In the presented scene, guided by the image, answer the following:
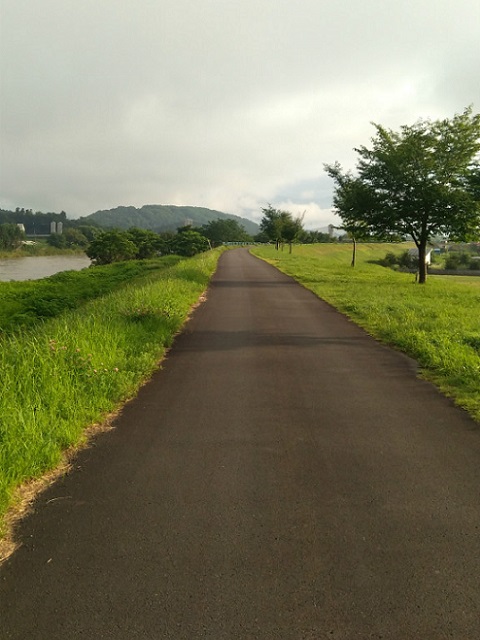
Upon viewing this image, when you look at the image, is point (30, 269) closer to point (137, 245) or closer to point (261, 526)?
point (137, 245)

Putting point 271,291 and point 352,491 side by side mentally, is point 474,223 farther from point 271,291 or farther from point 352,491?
point 352,491

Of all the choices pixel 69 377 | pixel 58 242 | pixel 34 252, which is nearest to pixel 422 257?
pixel 69 377

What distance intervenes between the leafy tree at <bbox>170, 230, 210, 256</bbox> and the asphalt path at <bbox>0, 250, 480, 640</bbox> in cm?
8646

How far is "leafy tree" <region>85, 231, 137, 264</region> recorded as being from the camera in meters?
79.7

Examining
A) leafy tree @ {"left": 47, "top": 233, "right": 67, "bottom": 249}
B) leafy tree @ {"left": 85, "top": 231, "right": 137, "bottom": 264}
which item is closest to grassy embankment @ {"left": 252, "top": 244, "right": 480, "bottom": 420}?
leafy tree @ {"left": 85, "top": 231, "right": 137, "bottom": 264}

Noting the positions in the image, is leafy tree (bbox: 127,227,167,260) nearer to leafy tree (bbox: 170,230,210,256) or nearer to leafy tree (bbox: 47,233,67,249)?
leafy tree (bbox: 170,230,210,256)

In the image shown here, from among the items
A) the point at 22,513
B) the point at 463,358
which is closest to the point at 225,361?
the point at 463,358

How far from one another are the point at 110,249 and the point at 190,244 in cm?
1903

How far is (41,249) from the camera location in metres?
124

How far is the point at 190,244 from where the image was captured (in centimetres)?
9256

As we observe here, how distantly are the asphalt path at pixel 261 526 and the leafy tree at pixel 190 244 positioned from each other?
86.5m

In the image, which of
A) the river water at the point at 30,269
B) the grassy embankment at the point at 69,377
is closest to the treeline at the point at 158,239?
the river water at the point at 30,269

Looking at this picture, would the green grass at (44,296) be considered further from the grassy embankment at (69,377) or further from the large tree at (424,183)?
the large tree at (424,183)

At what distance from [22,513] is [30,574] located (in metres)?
0.72
